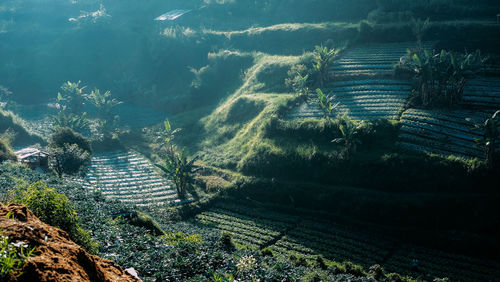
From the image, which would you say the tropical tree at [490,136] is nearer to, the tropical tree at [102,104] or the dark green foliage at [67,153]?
the dark green foliage at [67,153]

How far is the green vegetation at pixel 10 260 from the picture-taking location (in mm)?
6191

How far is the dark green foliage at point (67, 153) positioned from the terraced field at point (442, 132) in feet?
80.4

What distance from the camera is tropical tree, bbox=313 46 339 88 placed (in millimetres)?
33656

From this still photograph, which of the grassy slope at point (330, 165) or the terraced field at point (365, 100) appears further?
the terraced field at point (365, 100)

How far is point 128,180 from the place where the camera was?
31.8 meters

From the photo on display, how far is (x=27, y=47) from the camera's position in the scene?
194 feet

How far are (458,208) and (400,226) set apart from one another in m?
3.26

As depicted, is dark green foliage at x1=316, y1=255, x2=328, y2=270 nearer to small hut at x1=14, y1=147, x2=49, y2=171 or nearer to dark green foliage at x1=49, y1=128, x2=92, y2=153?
small hut at x1=14, y1=147, x2=49, y2=171

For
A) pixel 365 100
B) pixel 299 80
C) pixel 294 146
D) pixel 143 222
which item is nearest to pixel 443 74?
pixel 365 100

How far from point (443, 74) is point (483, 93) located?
12.9 feet

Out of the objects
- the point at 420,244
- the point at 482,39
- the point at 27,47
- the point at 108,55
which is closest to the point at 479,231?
the point at 420,244

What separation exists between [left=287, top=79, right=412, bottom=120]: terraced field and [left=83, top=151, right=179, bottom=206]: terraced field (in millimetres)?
12180

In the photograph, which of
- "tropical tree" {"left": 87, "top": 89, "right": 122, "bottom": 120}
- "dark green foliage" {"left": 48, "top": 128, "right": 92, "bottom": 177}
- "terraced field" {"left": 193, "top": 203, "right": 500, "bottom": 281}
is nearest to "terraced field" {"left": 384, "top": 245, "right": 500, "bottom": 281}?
"terraced field" {"left": 193, "top": 203, "right": 500, "bottom": 281}

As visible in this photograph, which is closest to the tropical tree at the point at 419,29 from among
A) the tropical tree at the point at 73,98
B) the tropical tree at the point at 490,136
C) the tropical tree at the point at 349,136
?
the tropical tree at the point at 349,136
